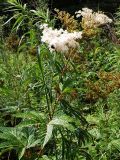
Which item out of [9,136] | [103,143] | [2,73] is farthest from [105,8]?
[9,136]

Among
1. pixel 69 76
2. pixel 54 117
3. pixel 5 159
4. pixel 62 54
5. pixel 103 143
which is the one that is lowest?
pixel 5 159

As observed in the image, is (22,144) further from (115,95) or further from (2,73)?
(2,73)

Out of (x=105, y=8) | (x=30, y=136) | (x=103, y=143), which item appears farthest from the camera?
(x=105, y=8)

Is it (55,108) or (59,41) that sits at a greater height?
(59,41)

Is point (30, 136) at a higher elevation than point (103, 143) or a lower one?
higher

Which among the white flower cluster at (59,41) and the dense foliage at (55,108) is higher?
the white flower cluster at (59,41)

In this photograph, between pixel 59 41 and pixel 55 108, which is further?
pixel 55 108

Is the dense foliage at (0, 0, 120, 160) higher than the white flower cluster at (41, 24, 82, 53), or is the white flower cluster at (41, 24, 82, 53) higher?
the white flower cluster at (41, 24, 82, 53)

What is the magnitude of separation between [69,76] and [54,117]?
0.41 meters

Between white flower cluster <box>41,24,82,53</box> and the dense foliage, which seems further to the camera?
the dense foliage

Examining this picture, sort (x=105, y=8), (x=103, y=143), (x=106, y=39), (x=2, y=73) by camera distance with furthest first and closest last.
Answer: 1. (x=105, y=8)
2. (x=106, y=39)
3. (x=2, y=73)
4. (x=103, y=143)

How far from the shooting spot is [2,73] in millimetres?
6305

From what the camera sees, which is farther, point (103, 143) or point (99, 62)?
point (99, 62)

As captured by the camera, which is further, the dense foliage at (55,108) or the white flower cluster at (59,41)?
the dense foliage at (55,108)
